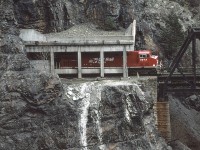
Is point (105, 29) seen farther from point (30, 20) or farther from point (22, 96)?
point (22, 96)

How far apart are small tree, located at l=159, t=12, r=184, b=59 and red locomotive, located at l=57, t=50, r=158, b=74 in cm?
1273

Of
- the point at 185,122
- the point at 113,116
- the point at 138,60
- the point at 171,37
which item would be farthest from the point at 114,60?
the point at 171,37

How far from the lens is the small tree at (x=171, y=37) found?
6062 cm

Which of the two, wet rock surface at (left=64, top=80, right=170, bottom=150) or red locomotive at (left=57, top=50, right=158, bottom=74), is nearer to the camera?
wet rock surface at (left=64, top=80, right=170, bottom=150)

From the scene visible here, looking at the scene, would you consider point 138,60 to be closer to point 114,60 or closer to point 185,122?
point 114,60

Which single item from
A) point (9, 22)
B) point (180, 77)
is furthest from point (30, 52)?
point (180, 77)

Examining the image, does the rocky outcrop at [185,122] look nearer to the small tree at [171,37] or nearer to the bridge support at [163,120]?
the bridge support at [163,120]

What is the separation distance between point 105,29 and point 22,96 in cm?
2093

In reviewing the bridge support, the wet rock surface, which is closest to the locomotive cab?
the bridge support

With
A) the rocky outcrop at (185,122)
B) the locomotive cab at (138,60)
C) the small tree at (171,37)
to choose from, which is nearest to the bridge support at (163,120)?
the rocky outcrop at (185,122)

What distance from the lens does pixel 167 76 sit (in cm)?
4700

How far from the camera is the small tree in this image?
60625mm

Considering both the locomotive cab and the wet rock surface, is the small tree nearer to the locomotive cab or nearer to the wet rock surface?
the locomotive cab

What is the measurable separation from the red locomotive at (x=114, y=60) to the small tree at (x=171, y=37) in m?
12.7
